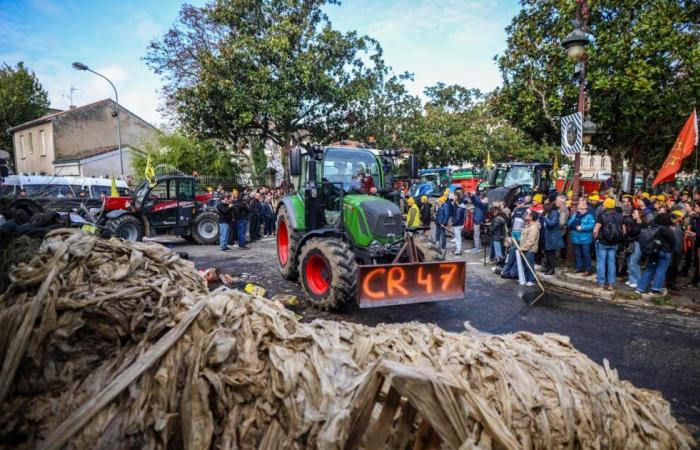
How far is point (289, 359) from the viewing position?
172 cm

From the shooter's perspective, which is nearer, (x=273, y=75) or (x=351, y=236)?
(x=351, y=236)

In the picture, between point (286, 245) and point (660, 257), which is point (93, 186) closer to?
point (286, 245)

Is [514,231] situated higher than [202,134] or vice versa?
[202,134]

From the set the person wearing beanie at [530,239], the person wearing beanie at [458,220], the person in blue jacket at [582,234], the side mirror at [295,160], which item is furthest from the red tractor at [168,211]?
the person in blue jacket at [582,234]

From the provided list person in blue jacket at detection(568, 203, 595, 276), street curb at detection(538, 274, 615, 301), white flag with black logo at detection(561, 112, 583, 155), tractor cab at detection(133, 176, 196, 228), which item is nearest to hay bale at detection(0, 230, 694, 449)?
street curb at detection(538, 274, 615, 301)

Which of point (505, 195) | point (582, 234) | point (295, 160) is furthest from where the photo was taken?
point (505, 195)

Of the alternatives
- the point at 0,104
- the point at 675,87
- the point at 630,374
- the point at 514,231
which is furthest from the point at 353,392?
the point at 0,104

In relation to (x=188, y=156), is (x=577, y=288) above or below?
below

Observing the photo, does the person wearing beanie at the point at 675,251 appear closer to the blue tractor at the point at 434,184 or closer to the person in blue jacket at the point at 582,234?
the person in blue jacket at the point at 582,234

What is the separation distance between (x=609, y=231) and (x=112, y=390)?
8.49m

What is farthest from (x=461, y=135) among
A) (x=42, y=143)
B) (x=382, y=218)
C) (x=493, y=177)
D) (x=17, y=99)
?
(x=17, y=99)

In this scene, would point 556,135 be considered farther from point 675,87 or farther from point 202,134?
point 202,134

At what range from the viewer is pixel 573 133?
921 cm

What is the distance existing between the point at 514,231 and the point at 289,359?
8727 mm
